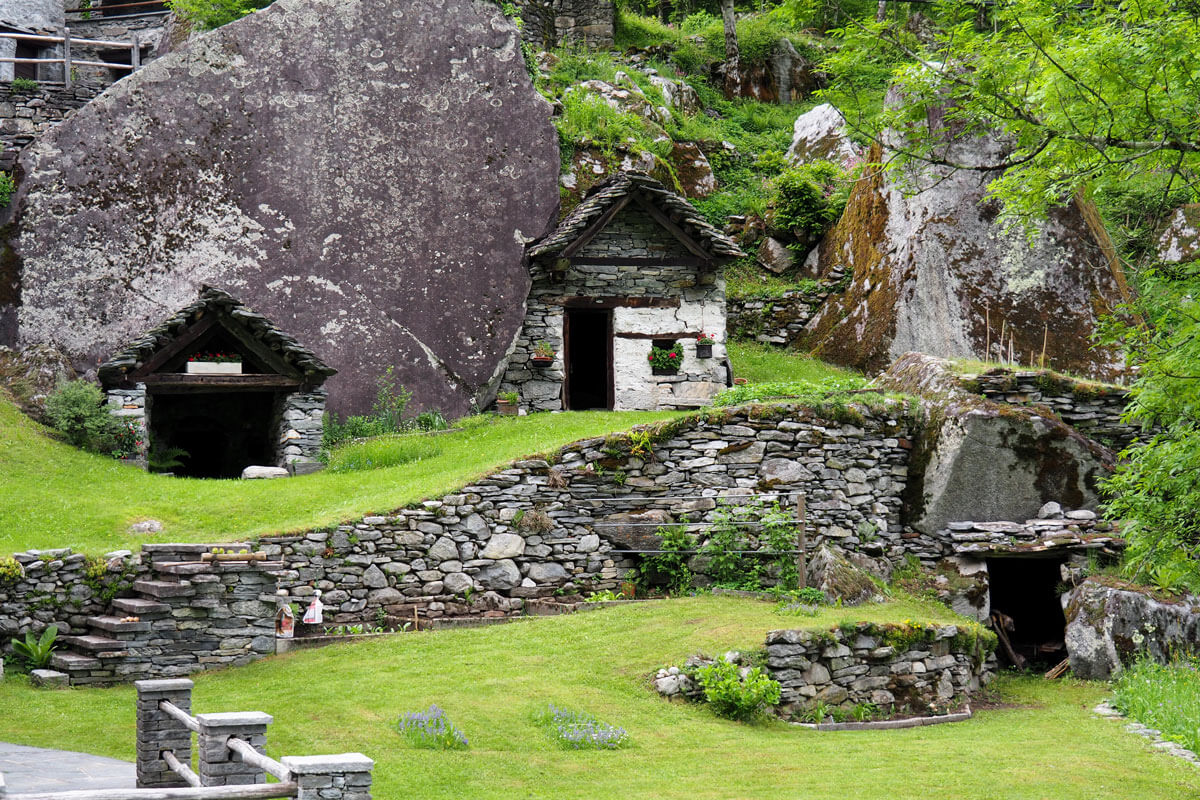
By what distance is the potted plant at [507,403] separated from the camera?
21344mm

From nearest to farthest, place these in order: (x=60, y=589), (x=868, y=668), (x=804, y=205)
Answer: (x=60, y=589), (x=868, y=668), (x=804, y=205)

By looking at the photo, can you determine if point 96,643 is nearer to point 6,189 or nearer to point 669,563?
point 669,563

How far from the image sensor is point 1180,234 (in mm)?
28422

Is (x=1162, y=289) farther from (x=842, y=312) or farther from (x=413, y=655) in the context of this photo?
(x=842, y=312)

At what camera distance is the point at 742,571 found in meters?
15.8

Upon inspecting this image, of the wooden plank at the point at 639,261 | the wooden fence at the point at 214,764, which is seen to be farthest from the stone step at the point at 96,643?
the wooden plank at the point at 639,261

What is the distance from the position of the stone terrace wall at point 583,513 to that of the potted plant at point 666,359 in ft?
15.6

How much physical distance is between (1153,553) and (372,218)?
1627 centimetres

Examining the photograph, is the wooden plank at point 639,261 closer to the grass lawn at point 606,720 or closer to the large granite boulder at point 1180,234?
the grass lawn at point 606,720

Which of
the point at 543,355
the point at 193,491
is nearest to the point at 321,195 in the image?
the point at 543,355

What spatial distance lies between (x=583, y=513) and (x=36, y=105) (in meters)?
18.6

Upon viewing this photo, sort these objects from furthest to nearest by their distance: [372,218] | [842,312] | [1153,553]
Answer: [842,312]
[372,218]
[1153,553]

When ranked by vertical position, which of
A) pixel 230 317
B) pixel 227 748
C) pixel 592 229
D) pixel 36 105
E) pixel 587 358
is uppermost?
pixel 36 105

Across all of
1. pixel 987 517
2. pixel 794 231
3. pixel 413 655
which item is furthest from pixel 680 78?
pixel 413 655
